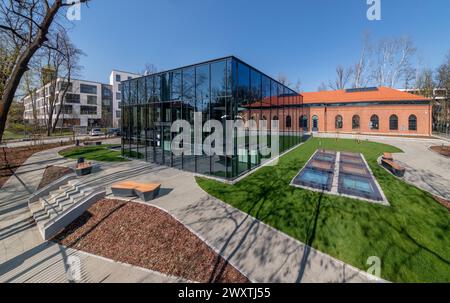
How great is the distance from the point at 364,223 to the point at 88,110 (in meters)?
69.3

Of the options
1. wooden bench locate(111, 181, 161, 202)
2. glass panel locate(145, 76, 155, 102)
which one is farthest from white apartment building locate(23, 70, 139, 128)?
wooden bench locate(111, 181, 161, 202)

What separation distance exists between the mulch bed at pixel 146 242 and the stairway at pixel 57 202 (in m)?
1.11

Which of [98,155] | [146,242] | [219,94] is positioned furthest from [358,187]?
[98,155]

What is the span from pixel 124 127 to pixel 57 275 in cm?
1405

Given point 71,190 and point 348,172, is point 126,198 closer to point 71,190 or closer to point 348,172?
point 71,190

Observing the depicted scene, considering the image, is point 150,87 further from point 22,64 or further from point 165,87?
point 22,64

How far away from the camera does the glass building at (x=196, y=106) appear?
10.3 metres

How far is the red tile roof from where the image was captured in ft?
111

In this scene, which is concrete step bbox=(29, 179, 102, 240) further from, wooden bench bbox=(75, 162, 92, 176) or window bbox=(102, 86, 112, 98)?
window bbox=(102, 86, 112, 98)

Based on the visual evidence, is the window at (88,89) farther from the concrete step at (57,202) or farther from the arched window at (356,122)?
the arched window at (356,122)

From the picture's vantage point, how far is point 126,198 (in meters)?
8.06

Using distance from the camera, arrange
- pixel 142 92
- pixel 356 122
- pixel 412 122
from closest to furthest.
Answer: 1. pixel 142 92
2. pixel 412 122
3. pixel 356 122

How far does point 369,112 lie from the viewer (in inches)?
1406

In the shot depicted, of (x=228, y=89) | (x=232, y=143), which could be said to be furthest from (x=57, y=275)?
(x=228, y=89)
